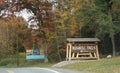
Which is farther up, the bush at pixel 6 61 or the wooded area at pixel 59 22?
the wooded area at pixel 59 22

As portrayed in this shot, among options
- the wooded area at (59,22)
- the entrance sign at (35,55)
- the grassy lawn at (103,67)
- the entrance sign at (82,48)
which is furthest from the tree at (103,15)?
the entrance sign at (35,55)

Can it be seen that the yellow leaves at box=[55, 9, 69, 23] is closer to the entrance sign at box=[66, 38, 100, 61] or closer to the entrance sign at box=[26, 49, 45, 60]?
the entrance sign at box=[66, 38, 100, 61]

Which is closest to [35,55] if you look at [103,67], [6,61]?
[6,61]

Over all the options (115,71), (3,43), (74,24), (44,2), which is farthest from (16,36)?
(115,71)

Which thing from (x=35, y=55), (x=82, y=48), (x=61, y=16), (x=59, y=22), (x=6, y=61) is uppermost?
(x=61, y=16)

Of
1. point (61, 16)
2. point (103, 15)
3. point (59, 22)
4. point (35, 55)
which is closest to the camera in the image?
point (103, 15)

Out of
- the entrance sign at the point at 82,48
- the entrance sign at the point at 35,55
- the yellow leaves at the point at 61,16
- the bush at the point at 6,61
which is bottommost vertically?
the bush at the point at 6,61

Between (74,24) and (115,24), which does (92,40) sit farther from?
(74,24)

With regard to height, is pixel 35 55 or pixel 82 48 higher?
pixel 82 48

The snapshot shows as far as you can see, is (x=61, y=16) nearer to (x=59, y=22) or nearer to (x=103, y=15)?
(x=59, y=22)

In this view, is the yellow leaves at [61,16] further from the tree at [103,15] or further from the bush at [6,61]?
the bush at [6,61]

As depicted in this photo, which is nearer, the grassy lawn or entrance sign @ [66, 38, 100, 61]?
the grassy lawn

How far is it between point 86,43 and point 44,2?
11817mm

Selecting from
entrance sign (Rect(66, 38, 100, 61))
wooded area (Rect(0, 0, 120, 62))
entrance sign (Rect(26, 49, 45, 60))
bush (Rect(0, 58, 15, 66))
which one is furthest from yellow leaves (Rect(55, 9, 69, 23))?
bush (Rect(0, 58, 15, 66))
